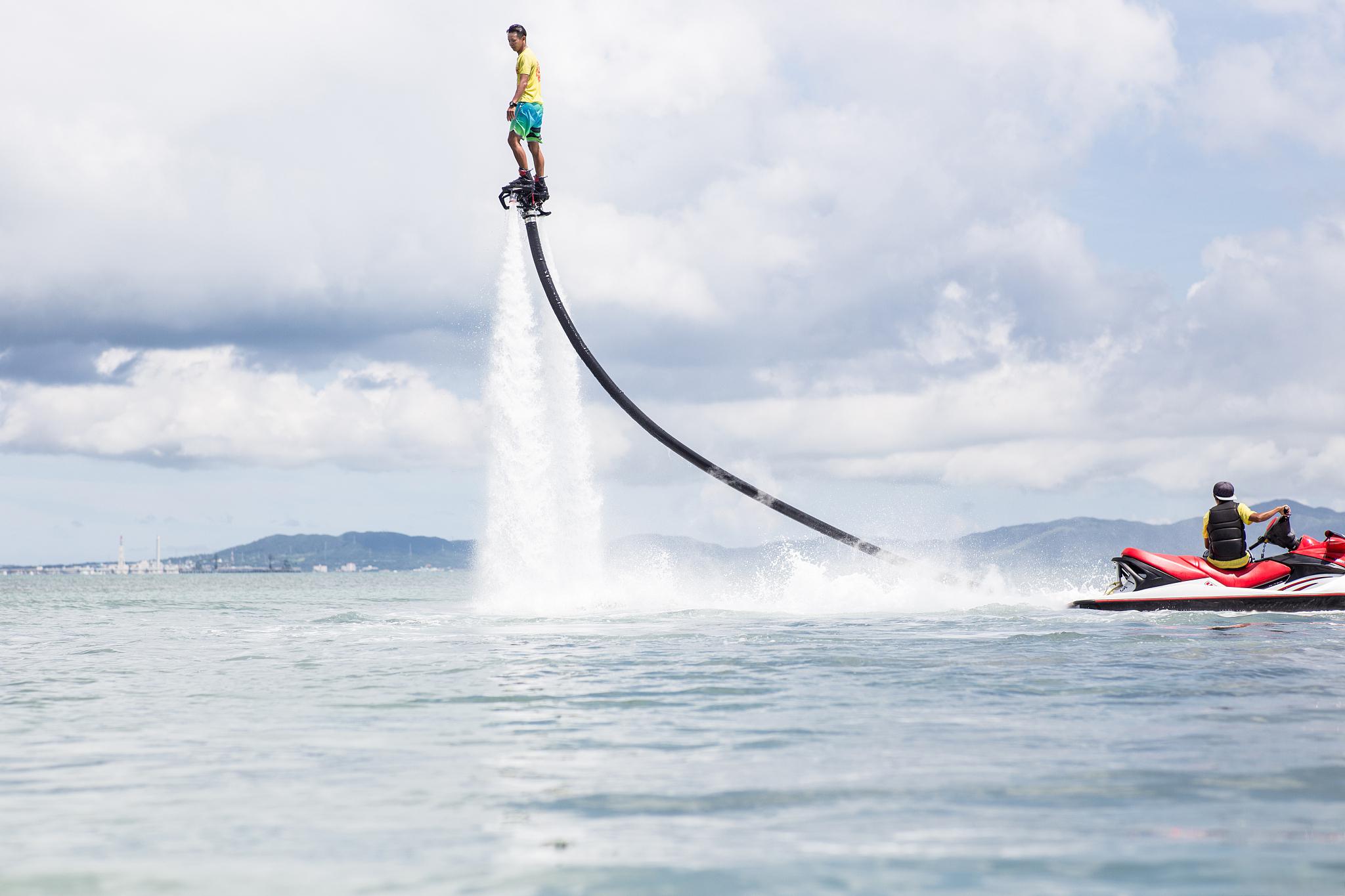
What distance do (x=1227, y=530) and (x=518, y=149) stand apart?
13.2m

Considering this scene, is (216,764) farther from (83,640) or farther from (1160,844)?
(83,640)

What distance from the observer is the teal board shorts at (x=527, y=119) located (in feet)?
59.0

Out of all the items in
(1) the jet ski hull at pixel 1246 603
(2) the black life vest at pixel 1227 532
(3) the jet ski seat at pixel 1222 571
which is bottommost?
(1) the jet ski hull at pixel 1246 603

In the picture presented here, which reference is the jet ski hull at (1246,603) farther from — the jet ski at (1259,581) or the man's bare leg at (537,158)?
the man's bare leg at (537,158)

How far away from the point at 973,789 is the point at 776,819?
1338 mm

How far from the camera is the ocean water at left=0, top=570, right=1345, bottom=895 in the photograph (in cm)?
569

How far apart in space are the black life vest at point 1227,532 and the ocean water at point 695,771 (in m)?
4.66

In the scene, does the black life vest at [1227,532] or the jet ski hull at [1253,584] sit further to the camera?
the black life vest at [1227,532]

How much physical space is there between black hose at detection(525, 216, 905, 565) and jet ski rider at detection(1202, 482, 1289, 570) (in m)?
5.66

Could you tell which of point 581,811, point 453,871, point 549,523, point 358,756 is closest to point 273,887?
point 453,871

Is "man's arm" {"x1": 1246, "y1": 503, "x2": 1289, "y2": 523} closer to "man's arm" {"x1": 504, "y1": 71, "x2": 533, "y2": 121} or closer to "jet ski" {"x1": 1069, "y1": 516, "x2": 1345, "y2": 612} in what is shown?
"jet ski" {"x1": 1069, "y1": 516, "x2": 1345, "y2": 612}

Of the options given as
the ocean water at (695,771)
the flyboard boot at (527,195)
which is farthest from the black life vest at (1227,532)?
the flyboard boot at (527,195)

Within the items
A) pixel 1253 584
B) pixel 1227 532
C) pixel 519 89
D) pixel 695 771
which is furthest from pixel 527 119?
pixel 1253 584

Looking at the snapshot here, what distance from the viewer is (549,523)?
26.1 meters
